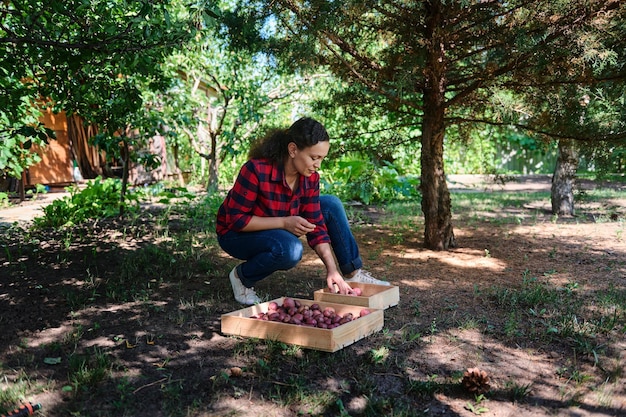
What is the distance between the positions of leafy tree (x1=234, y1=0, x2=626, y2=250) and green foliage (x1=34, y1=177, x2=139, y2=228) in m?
3.07

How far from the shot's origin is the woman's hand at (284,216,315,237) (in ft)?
11.1

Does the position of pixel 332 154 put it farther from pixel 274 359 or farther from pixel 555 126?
pixel 274 359

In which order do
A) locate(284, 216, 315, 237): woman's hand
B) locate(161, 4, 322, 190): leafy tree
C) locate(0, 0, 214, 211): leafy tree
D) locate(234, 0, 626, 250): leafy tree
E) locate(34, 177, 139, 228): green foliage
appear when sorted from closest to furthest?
locate(0, 0, 214, 211): leafy tree → locate(284, 216, 315, 237): woman's hand → locate(234, 0, 626, 250): leafy tree → locate(34, 177, 139, 228): green foliage → locate(161, 4, 322, 190): leafy tree

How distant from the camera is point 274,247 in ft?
11.1

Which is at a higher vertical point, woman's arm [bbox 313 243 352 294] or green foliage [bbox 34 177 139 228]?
green foliage [bbox 34 177 139 228]

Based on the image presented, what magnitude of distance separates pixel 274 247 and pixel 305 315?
1.71ft

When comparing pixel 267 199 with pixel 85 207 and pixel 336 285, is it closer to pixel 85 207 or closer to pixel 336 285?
pixel 336 285

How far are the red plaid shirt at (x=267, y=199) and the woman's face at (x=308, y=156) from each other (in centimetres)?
13

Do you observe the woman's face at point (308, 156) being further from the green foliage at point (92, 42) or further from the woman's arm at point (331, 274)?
the green foliage at point (92, 42)

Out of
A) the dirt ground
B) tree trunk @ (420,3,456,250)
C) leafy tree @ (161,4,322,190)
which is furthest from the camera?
leafy tree @ (161,4,322,190)

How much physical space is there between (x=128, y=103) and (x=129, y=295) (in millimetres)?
1375

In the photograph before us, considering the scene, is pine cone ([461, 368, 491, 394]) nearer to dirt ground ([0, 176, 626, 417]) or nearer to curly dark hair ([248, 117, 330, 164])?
dirt ground ([0, 176, 626, 417])

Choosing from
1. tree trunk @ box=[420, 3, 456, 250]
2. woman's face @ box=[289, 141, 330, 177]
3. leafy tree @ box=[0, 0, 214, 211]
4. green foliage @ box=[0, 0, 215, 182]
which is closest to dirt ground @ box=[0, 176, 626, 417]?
tree trunk @ box=[420, 3, 456, 250]

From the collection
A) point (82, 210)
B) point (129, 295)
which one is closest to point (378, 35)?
point (129, 295)
